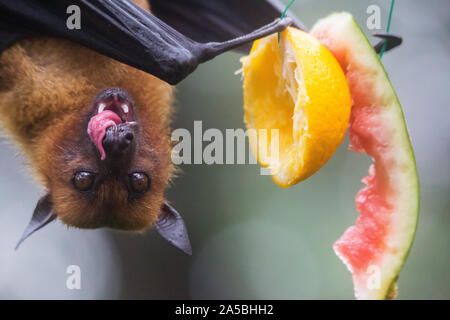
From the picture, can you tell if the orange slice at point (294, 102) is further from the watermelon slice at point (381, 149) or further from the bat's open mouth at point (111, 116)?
the bat's open mouth at point (111, 116)

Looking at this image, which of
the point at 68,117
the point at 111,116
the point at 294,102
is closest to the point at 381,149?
the point at 294,102

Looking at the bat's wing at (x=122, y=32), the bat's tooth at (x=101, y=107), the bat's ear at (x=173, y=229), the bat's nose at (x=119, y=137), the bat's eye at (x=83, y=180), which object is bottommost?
the bat's ear at (x=173, y=229)

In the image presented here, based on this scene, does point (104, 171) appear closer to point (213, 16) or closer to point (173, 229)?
point (173, 229)

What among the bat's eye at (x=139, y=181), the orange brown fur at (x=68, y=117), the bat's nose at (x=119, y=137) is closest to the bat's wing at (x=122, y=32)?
the orange brown fur at (x=68, y=117)

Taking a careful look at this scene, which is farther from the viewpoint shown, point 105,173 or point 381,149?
point 105,173

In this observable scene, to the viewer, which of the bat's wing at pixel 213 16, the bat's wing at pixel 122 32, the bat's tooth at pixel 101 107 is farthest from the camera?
the bat's wing at pixel 213 16
